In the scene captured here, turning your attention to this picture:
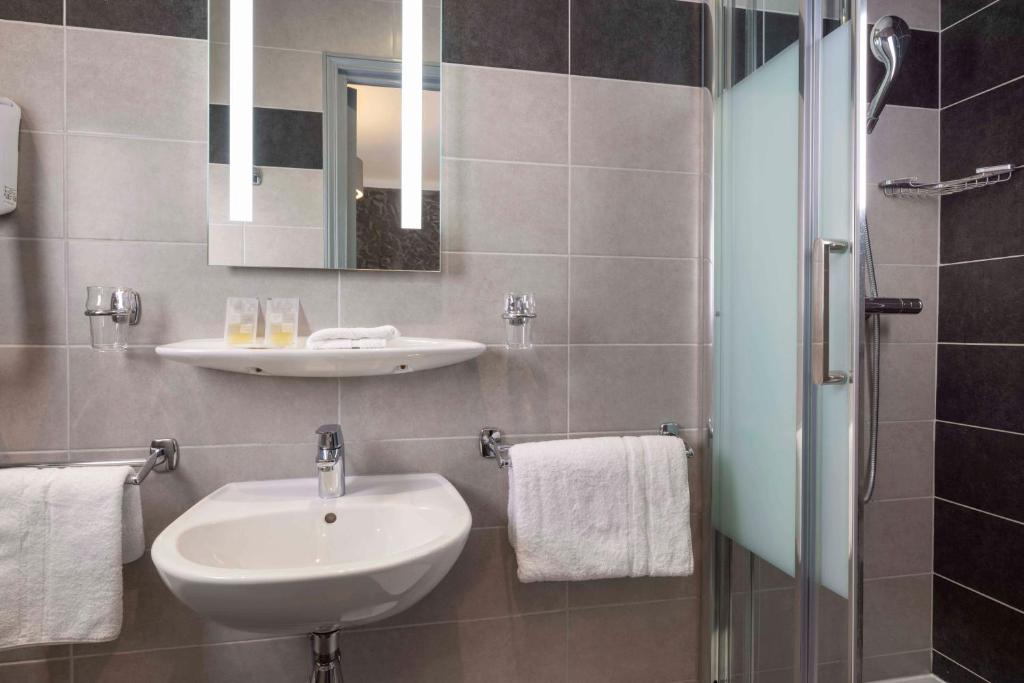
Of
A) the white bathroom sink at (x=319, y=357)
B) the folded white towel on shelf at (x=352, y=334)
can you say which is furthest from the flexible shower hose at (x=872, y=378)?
the folded white towel on shelf at (x=352, y=334)

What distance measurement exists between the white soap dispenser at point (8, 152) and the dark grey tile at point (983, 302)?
220 cm

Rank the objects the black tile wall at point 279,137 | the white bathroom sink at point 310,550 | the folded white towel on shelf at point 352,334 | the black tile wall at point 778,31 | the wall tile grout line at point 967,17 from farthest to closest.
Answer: the wall tile grout line at point 967,17
the black tile wall at point 279,137
the folded white towel on shelf at point 352,334
the black tile wall at point 778,31
the white bathroom sink at point 310,550

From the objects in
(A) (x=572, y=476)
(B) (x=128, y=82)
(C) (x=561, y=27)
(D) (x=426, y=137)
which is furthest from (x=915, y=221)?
(B) (x=128, y=82)

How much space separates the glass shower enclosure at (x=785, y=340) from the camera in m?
0.88

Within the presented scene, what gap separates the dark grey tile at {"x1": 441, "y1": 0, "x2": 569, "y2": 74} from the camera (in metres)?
1.29

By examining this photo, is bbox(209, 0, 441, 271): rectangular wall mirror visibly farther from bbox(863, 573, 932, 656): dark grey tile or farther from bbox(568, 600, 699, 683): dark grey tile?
bbox(863, 573, 932, 656): dark grey tile

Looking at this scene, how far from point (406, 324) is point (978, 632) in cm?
167

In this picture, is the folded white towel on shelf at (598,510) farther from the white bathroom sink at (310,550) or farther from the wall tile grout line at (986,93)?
the wall tile grout line at (986,93)

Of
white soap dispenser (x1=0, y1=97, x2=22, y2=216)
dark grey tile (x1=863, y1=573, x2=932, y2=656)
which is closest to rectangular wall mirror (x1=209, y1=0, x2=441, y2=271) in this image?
white soap dispenser (x1=0, y1=97, x2=22, y2=216)

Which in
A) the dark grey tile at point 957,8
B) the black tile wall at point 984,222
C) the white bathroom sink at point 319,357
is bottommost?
the white bathroom sink at point 319,357

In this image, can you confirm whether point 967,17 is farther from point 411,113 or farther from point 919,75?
point 411,113

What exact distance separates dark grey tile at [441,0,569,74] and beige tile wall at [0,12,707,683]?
0.04 meters

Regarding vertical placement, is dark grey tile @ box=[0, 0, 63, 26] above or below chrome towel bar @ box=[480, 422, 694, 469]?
above

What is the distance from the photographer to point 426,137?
1273 mm
